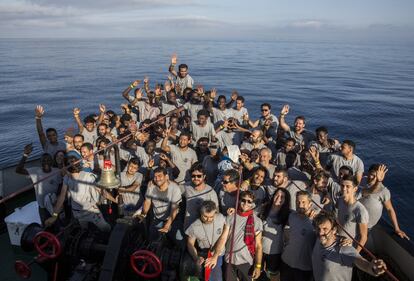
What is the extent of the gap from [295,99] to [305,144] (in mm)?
28669

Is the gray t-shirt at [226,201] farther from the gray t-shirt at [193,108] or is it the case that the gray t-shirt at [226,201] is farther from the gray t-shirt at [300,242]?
the gray t-shirt at [193,108]

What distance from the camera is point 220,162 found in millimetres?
6398

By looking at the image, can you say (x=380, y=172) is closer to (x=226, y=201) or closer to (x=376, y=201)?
(x=376, y=201)

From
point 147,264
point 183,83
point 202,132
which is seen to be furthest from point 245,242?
point 183,83

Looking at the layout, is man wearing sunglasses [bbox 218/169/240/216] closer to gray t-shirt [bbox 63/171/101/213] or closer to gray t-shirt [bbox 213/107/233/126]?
gray t-shirt [bbox 63/171/101/213]

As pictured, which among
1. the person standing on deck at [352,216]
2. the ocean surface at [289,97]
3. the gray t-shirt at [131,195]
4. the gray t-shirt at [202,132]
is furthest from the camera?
the ocean surface at [289,97]

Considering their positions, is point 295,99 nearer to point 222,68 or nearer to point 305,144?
point 222,68

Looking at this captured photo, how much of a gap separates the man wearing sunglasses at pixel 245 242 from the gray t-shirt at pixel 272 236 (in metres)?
0.35

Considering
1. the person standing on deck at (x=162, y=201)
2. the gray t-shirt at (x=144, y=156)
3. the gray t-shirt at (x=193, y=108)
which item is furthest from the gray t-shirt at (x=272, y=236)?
the gray t-shirt at (x=193, y=108)

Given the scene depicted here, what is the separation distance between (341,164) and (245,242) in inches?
128

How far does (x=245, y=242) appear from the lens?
4.39 meters

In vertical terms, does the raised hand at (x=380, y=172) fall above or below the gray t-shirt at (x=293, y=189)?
Result: above

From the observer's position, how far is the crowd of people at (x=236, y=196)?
4312mm

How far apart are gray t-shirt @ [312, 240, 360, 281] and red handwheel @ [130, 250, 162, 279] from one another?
6.67 feet
